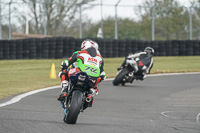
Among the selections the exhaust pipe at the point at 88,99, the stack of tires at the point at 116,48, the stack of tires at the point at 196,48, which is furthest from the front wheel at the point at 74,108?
the stack of tires at the point at 196,48

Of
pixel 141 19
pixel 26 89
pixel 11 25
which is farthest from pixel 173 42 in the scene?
pixel 26 89

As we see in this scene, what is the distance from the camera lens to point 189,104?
417 inches

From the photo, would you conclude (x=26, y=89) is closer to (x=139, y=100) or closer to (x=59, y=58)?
(x=139, y=100)

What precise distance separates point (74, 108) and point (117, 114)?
1.85 m

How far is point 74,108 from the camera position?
7.03 metres

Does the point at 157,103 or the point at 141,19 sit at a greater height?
the point at 141,19

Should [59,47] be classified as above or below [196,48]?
above

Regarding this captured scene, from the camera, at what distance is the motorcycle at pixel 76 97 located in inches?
278

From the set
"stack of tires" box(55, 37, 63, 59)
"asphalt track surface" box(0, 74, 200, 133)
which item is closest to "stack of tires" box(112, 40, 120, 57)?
"stack of tires" box(55, 37, 63, 59)

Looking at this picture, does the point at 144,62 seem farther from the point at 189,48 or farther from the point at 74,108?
the point at 189,48

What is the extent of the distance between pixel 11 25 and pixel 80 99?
22334 mm

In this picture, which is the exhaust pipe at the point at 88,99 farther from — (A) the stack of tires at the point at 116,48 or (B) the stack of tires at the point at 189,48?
(B) the stack of tires at the point at 189,48

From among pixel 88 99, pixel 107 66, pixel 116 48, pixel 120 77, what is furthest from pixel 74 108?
pixel 116 48

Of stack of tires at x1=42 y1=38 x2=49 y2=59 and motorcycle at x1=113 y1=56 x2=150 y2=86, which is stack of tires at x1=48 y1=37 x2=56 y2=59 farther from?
motorcycle at x1=113 y1=56 x2=150 y2=86
